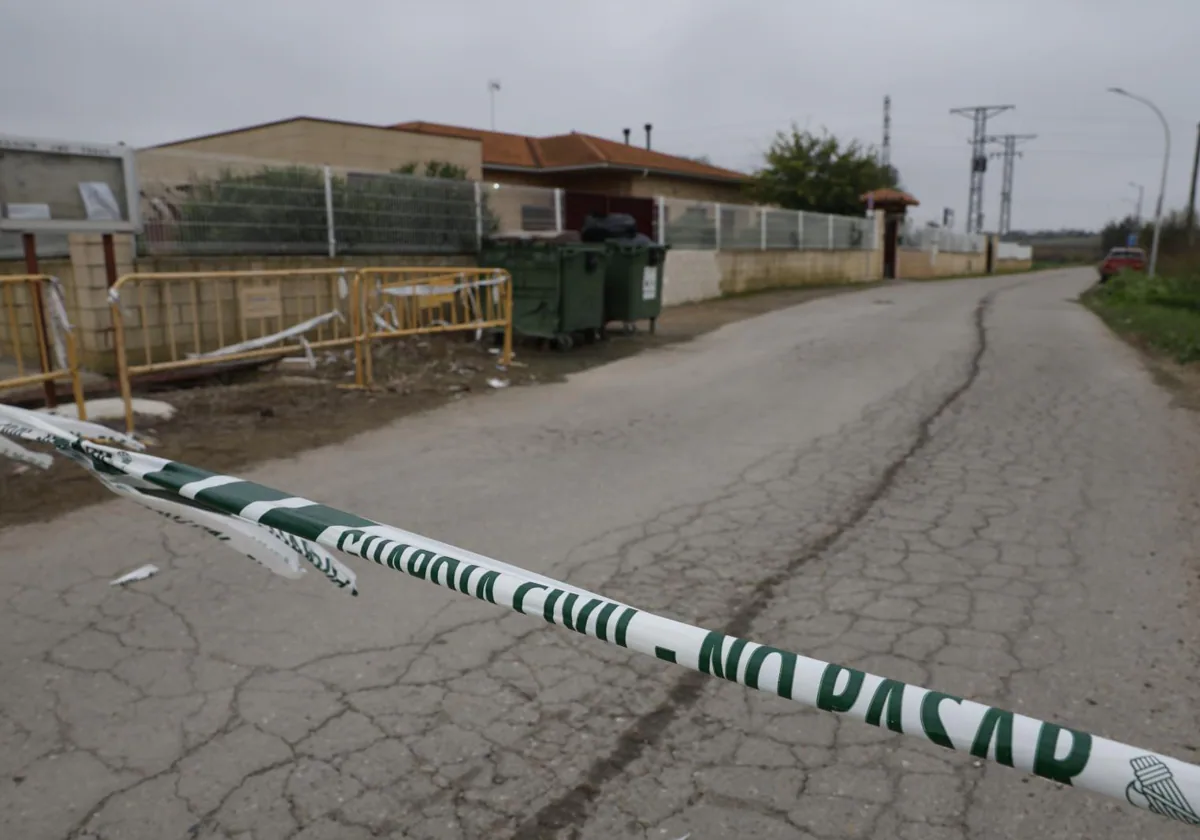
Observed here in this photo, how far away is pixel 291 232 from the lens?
11.1 meters

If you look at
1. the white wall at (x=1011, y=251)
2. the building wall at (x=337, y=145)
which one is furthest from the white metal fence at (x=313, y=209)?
the white wall at (x=1011, y=251)

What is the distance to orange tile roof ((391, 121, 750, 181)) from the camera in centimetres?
2878

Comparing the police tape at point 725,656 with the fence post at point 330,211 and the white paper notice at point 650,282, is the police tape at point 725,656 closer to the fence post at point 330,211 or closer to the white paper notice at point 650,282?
the fence post at point 330,211

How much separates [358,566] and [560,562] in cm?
97

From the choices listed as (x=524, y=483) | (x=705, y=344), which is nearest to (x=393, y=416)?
(x=524, y=483)

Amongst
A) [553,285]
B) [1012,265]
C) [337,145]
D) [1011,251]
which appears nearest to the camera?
[553,285]

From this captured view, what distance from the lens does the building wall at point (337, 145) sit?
18859mm

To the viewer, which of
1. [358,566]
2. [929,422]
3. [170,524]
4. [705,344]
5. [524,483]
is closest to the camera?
[358,566]

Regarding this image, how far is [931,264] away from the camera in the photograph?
42.8 meters

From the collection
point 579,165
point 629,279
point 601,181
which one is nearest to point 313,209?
point 629,279

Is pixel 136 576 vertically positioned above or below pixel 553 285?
below

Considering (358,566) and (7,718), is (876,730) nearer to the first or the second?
(358,566)

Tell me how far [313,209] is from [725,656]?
1105 centimetres

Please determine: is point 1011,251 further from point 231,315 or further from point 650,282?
point 231,315
